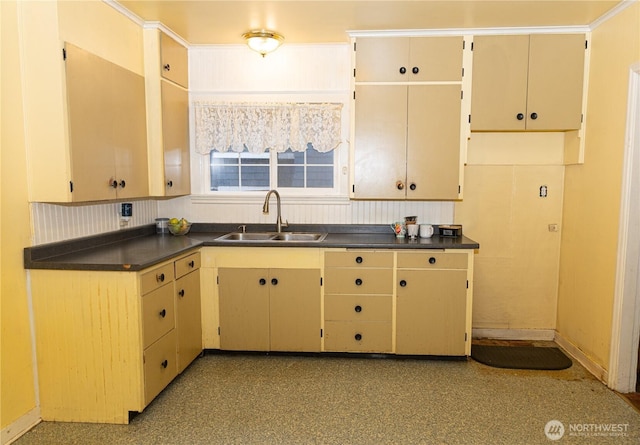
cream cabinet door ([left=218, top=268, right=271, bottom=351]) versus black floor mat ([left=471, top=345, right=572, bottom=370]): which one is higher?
cream cabinet door ([left=218, top=268, right=271, bottom=351])

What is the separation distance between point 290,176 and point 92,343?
207 cm

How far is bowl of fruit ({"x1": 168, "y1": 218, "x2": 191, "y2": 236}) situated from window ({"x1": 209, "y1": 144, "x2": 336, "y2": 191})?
18.2 inches

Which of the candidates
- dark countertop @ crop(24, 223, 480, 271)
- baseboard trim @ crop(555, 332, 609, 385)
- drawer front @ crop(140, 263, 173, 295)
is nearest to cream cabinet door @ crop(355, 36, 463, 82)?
dark countertop @ crop(24, 223, 480, 271)

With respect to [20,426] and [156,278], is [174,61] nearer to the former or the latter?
[156,278]

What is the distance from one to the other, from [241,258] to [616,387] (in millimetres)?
2648

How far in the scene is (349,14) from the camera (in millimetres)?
2996

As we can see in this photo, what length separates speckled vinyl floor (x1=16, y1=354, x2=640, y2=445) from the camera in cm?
233

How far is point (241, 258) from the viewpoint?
3271 mm

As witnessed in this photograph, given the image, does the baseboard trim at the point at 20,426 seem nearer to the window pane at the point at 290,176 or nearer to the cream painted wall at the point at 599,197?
the window pane at the point at 290,176

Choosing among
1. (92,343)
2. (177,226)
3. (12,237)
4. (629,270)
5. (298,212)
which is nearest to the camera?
(12,237)

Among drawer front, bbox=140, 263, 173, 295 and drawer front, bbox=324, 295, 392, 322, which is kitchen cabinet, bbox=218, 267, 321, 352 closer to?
drawer front, bbox=324, 295, 392, 322

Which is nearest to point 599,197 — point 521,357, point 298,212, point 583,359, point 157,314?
point 583,359

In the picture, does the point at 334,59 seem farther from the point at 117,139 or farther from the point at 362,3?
the point at 117,139

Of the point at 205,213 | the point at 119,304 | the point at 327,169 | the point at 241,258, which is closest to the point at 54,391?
the point at 119,304
